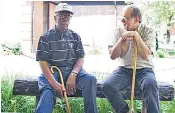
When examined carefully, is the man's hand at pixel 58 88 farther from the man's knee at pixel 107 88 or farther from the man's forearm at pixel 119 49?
the man's forearm at pixel 119 49

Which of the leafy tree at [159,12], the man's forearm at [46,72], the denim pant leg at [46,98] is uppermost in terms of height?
the leafy tree at [159,12]

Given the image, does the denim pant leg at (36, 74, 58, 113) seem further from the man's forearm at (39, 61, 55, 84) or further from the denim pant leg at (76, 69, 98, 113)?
the denim pant leg at (76, 69, 98, 113)

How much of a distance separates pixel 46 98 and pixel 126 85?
28.6 inches

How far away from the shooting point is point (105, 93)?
2729 mm

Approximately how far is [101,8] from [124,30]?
2.40 meters

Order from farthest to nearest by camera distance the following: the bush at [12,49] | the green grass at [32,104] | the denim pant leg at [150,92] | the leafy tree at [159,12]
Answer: the leafy tree at [159,12], the bush at [12,49], the green grass at [32,104], the denim pant leg at [150,92]

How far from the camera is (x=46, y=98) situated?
8.40ft

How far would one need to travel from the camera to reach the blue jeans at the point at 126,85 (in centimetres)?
252

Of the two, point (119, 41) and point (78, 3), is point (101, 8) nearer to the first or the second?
point (78, 3)

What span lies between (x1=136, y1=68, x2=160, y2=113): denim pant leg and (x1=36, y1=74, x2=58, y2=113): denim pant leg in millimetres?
753

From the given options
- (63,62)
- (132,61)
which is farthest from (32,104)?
(132,61)

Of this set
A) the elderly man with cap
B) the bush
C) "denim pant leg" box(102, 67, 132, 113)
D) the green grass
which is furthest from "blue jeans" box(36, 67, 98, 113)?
the bush

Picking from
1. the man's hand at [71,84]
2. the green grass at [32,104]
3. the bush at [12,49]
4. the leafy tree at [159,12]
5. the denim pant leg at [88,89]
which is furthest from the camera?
the leafy tree at [159,12]

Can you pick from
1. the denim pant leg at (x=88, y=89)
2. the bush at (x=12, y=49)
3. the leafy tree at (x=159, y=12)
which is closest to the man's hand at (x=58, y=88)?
the denim pant leg at (x=88, y=89)
